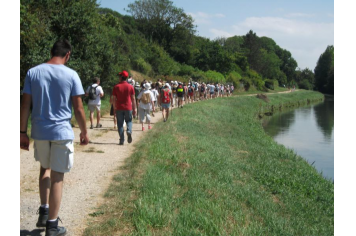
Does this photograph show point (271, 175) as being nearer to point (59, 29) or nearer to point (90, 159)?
point (90, 159)

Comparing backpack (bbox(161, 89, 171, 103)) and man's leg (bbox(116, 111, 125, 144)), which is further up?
backpack (bbox(161, 89, 171, 103))

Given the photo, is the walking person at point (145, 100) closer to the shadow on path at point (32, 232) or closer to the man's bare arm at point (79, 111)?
the man's bare arm at point (79, 111)

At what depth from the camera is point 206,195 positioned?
6.08m

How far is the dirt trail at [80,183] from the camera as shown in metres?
4.68

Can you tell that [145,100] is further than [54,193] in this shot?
Yes

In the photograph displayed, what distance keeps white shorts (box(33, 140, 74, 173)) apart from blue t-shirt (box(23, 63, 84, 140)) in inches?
3.0

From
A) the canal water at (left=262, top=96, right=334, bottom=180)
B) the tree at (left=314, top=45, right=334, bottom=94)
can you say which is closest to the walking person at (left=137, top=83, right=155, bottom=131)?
the canal water at (left=262, top=96, right=334, bottom=180)

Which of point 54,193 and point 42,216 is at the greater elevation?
point 54,193

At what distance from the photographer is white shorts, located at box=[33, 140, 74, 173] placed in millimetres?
3961

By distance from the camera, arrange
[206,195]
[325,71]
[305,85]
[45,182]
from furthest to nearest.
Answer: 1. [305,85]
2. [325,71]
3. [206,195]
4. [45,182]

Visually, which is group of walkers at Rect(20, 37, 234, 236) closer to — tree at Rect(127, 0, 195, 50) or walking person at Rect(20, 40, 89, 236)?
walking person at Rect(20, 40, 89, 236)

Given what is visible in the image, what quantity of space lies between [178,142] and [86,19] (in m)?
9.00

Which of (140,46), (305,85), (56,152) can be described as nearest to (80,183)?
(56,152)

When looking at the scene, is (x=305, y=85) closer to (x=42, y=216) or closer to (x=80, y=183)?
(x=80, y=183)
